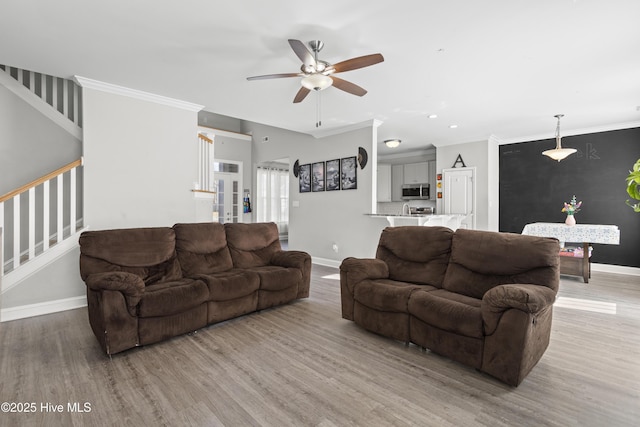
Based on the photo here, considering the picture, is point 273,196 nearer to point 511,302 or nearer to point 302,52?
point 302,52

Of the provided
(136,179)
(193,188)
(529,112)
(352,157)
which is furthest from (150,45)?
(529,112)

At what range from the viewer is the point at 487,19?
7.98 feet

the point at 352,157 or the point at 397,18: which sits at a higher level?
the point at 397,18

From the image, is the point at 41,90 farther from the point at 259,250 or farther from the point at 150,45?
the point at 259,250

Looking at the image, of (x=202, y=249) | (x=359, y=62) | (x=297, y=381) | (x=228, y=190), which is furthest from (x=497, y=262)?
(x=228, y=190)

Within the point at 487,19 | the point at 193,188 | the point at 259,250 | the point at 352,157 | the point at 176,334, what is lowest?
the point at 176,334

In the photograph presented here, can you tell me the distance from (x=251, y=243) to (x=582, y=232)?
509cm

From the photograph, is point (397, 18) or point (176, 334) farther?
point (176, 334)

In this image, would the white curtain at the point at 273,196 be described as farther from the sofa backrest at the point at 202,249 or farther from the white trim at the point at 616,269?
the white trim at the point at 616,269

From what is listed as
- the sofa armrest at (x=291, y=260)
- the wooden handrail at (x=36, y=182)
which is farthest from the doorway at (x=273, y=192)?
the wooden handrail at (x=36, y=182)

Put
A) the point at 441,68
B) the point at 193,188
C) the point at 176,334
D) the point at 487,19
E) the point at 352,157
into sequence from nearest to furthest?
the point at 487,19
the point at 176,334
the point at 441,68
the point at 193,188
the point at 352,157

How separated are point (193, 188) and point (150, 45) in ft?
6.94

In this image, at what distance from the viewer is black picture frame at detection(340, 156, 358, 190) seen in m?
5.60

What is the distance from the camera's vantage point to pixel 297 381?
2.04 m
